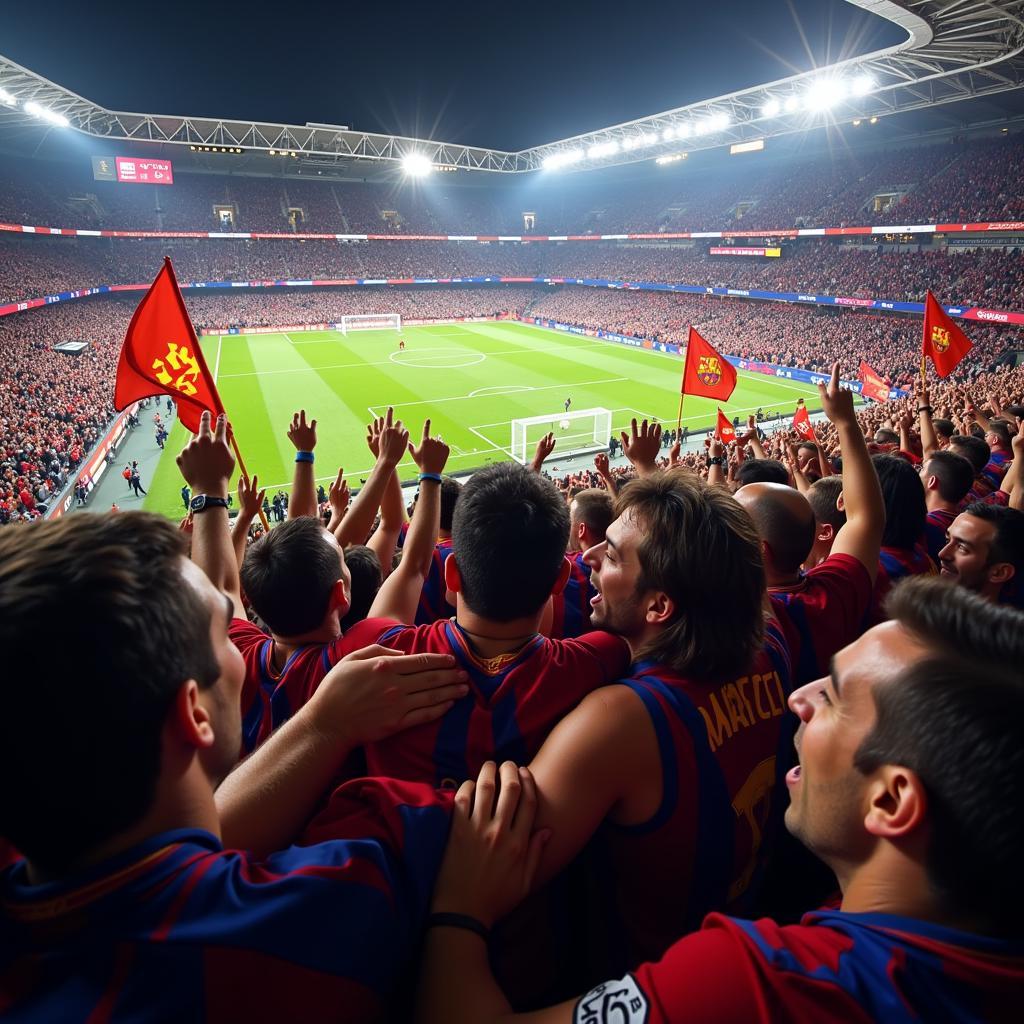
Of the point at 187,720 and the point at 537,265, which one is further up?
the point at 537,265

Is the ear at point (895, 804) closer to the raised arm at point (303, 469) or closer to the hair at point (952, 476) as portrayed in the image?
the raised arm at point (303, 469)

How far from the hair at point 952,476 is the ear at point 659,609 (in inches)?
198

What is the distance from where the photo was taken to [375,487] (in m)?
5.07

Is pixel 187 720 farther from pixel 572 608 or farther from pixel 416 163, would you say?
pixel 416 163

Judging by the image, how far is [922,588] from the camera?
1.65m

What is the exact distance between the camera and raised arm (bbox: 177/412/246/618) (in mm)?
3117

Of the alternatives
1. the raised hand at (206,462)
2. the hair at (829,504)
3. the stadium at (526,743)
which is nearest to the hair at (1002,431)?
the stadium at (526,743)

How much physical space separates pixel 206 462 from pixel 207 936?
255 centimetres

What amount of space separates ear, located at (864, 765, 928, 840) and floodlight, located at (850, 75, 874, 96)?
1789 inches

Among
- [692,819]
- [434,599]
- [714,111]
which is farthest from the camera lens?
[714,111]

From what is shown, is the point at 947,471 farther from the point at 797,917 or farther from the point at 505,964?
the point at 505,964

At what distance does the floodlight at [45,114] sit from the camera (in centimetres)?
3985

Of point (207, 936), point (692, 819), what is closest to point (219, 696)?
point (207, 936)

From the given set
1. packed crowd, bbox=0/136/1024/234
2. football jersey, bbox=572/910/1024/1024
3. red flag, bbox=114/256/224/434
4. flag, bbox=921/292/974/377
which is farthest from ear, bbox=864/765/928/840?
packed crowd, bbox=0/136/1024/234
